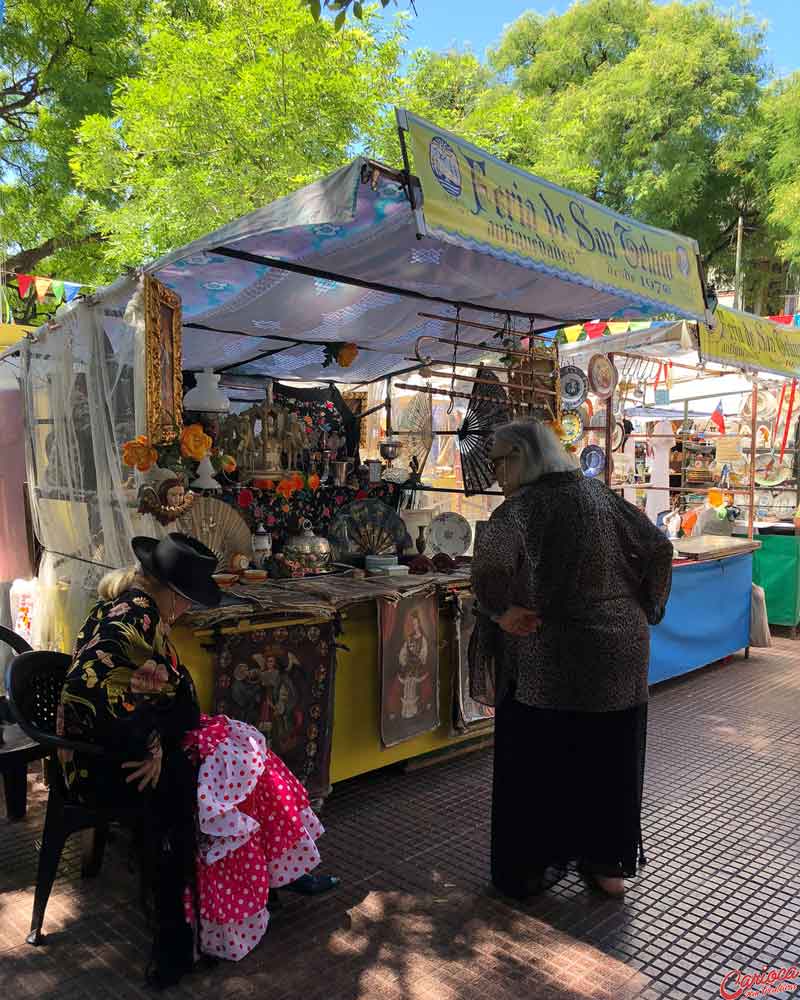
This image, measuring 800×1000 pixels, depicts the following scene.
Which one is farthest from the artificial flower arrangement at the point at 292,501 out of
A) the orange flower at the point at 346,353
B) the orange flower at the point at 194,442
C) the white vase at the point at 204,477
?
the orange flower at the point at 346,353

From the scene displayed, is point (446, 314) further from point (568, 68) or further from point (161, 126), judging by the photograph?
point (568, 68)

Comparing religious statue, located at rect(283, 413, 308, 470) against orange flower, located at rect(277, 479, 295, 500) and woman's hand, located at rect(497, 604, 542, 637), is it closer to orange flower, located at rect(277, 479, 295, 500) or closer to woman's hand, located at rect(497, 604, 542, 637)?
orange flower, located at rect(277, 479, 295, 500)

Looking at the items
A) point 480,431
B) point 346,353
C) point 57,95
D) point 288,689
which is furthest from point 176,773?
point 57,95

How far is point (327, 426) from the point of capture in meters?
5.34

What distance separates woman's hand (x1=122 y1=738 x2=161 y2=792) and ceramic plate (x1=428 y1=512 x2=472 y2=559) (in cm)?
300

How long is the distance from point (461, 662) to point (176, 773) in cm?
206

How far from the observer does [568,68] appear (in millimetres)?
19516

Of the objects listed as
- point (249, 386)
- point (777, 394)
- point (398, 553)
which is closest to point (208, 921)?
point (398, 553)

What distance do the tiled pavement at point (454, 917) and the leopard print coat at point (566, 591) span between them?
38cm

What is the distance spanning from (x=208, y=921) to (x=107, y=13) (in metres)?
13.1

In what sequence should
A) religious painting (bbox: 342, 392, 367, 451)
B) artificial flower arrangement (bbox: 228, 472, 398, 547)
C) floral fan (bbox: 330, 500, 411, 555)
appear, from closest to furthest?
artificial flower arrangement (bbox: 228, 472, 398, 547), floral fan (bbox: 330, 500, 411, 555), religious painting (bbox: 342, 392, 367, 451)

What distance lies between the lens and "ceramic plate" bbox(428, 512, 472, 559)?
5207 mm

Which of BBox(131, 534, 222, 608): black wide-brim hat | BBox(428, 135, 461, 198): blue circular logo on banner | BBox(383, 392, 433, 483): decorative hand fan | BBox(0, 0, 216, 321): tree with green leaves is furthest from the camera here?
BBox(0, 0, 216, 321): tree with green leaves

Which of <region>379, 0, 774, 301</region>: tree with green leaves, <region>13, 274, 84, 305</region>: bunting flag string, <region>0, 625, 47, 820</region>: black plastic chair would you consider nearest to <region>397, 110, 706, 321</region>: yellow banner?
<region>0, 625, 47, 820</region>: black plastic chair
